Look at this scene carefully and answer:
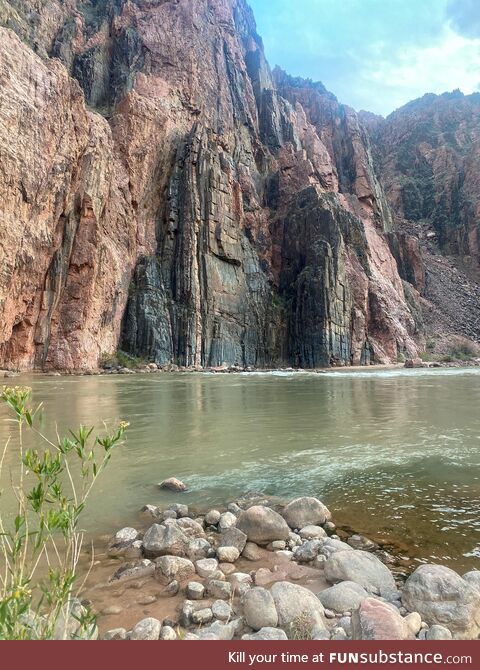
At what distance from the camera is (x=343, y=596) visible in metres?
3.81

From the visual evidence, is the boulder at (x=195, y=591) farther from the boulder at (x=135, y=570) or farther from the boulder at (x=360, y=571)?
the boulder at (x=360, y=571)

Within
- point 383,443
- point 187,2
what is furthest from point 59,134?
point 187,2

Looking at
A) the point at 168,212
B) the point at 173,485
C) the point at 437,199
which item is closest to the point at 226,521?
the point at 173,485

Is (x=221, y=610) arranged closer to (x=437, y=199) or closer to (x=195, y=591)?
(x=195, y=591)

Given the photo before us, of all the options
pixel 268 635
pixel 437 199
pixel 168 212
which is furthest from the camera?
pixel 437 199

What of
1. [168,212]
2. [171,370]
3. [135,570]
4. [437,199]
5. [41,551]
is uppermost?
[437,199]

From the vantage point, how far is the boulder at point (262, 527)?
17.3 ft

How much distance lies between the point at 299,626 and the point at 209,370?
4460 centimetres

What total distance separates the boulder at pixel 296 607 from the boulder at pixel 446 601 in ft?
2.88

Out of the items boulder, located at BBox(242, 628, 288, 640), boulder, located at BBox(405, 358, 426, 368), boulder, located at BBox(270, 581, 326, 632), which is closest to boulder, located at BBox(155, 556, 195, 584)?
boulder, located at BBox(270, 581, 326, 632)

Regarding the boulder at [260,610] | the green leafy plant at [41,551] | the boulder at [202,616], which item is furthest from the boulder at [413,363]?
the green leafy plant at [41,551]

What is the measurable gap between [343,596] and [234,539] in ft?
5.28

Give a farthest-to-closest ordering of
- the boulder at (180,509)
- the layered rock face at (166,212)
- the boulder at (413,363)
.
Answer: the boulder at (413,363) → the layered rock face at (166,212) → the boulder at (180,509)

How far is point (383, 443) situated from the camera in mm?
10359
